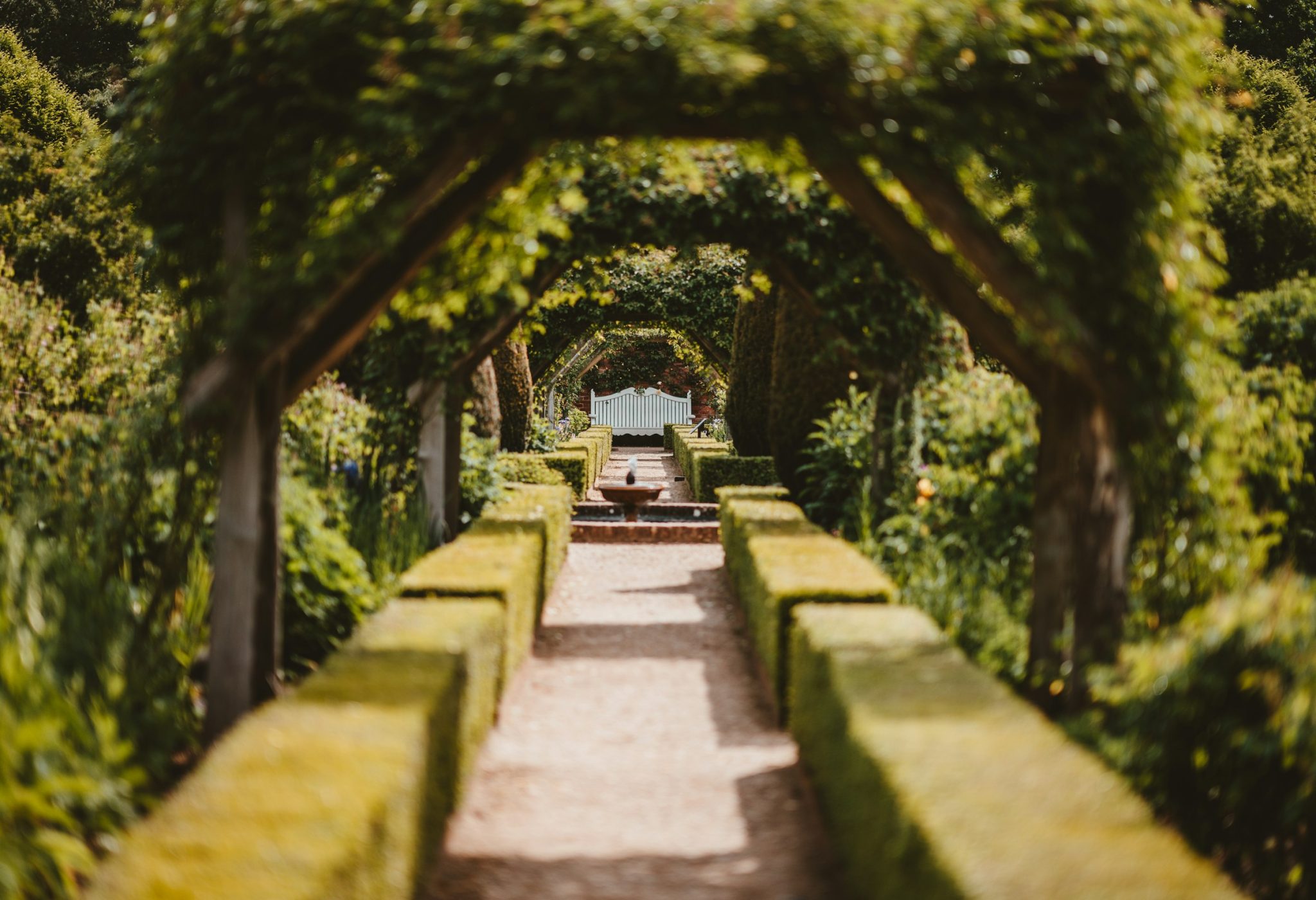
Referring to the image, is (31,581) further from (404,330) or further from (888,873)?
(404,330)

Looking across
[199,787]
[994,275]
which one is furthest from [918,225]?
[199,787]

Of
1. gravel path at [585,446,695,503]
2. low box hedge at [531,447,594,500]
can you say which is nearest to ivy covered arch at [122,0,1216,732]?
low box hedge at [531,447,594,500]

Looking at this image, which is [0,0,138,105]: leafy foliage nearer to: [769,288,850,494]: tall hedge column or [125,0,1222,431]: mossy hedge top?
[769,288,850,494]: tall hedge column

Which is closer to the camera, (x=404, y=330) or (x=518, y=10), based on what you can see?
(x=518, y=10)

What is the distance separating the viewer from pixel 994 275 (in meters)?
4.18

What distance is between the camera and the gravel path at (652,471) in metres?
18.3

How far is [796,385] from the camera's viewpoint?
36.9 feet

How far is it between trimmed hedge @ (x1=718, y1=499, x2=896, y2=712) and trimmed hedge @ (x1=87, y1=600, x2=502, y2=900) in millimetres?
1639

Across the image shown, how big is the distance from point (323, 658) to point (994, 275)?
12.0 feet

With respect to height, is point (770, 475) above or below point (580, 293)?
below

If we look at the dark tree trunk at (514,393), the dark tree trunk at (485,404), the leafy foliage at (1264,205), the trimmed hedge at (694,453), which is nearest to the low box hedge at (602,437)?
the trimmed hedge at (694,453)

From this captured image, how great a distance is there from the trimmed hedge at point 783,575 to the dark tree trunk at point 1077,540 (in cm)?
97

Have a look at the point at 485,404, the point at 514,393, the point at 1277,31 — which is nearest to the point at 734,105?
the point at 485,404

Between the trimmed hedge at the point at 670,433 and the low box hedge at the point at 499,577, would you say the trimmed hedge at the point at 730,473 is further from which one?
the trimmed hedge at the point at 670,433
